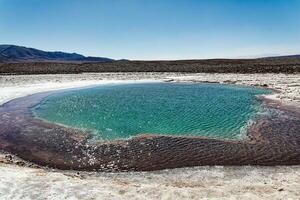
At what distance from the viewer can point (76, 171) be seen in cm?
1448

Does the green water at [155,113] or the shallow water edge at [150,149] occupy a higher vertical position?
the green water at [155,113]

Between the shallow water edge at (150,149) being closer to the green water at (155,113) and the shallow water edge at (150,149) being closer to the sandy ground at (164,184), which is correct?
the sandy ground at (164,184)

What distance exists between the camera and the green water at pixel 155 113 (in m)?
20.7

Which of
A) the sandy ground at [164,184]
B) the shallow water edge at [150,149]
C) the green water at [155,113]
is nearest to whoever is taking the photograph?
the sandy ground at [164,184]

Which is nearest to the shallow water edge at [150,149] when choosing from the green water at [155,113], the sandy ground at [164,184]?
the sandy ground at [164,184]

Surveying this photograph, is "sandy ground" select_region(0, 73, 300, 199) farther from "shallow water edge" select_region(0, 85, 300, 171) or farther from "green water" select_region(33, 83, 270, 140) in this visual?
"green water" select_region(33, 83, 270, 140)

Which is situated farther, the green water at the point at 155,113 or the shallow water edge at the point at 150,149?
the green water at the point at 155,113

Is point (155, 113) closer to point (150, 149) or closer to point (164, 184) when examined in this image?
point (150, 149)

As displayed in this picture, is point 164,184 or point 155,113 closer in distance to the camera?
point 164,184

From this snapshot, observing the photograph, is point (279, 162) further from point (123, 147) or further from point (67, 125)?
point (67, 125)

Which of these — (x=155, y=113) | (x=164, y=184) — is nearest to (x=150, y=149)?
(x=164, y=184)

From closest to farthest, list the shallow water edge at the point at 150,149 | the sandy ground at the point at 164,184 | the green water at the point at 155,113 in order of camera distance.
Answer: the sandy ground at the point at 164,184
the shallow water edge at the point at 150,149
the green water at the point at 155,113

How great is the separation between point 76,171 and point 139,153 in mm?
3139

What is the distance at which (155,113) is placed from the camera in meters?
26.1
